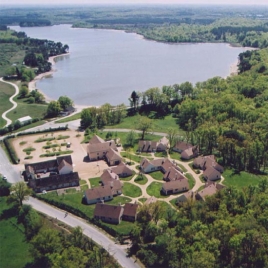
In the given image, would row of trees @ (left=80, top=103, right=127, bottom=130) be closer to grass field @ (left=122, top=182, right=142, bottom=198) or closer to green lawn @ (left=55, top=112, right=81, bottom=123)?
green lawn @ (left=55, top=112, right=81, bottom=123)

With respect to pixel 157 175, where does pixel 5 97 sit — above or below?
below

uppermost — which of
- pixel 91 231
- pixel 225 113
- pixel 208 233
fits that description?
pixel 208 233

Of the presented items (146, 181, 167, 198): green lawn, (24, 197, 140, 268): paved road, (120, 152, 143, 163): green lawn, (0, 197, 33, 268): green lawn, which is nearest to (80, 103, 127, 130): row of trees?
(120, 152, 143, 163): green lawn

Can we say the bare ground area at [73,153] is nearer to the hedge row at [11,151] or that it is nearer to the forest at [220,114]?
the hedge row at [11,151]

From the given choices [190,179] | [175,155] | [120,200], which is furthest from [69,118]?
[120,200]

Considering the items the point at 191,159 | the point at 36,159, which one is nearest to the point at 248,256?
the point at 191,159

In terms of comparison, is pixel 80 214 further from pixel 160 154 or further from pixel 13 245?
pixel 160 154
